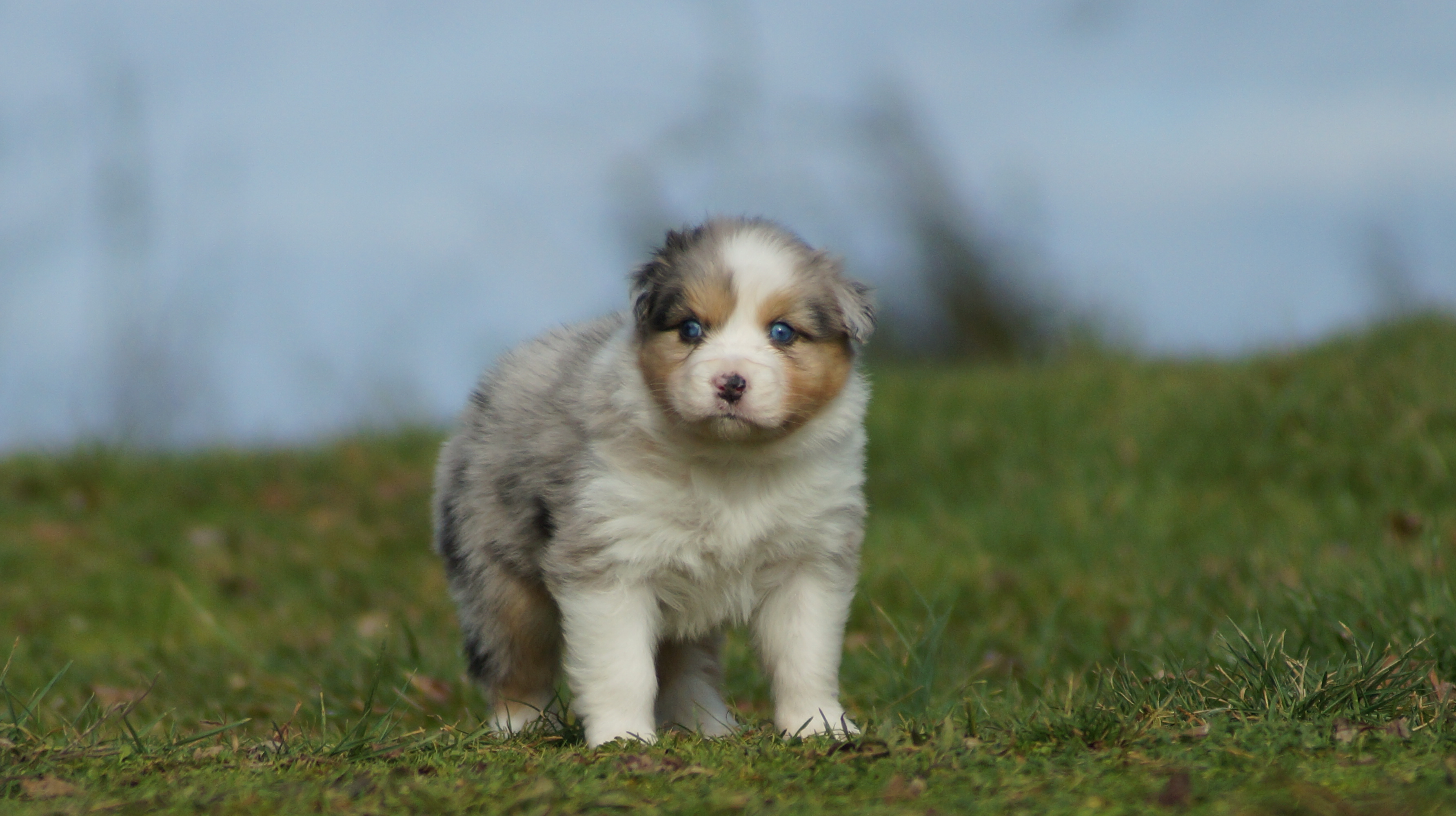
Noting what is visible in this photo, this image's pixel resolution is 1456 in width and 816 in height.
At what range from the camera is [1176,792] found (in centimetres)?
275

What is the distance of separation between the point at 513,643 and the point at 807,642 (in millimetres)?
924

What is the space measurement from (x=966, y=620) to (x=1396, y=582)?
175 cm

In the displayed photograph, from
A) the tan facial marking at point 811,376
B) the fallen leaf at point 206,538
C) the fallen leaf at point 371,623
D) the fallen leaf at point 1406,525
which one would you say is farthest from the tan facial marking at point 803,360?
the fallen leaf at point 206,538

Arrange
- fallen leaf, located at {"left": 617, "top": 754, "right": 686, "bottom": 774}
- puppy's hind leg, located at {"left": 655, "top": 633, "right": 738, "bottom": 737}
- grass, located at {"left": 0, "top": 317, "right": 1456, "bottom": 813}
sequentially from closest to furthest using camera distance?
grass, located at {"left": 0, "top": 317, "right": 1456, "bottom": 813} → fallen leaf, located at {"left": 617, "top": 754, "right": 686, "bottom": 774} → puppy's hind leg, located at {"left": 655, "top": 633, "right": 738, "bottom": 737}

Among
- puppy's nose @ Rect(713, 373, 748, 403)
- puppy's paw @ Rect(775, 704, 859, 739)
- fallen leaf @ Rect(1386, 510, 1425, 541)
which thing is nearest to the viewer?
puppy's nose @ Rect(713, 373, 748, 403)

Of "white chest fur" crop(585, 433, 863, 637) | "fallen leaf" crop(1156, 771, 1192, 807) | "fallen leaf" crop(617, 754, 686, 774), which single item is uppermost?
"white chest fur" crop(585, 433, 863, 637)

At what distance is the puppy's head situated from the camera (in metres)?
3.61

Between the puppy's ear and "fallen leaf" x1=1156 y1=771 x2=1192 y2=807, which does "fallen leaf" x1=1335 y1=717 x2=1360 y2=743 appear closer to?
"fallen leaf" x1=1156 y1=771 x2=1192 y2=807

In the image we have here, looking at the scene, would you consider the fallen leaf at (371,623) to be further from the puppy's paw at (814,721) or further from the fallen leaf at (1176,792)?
the fallen leaf at (1176,792)

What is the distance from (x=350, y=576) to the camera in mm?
7371

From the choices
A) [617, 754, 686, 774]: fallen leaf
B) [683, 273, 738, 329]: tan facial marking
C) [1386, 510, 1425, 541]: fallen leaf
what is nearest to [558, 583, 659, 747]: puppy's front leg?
[617, 754, 686, 774]: fallen leaf

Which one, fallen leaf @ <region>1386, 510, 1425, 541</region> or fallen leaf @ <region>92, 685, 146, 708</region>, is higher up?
fallen leaf @ <region>1386, 510, 1425, 541</region>

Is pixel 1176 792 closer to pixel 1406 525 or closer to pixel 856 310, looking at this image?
pixel 856 310

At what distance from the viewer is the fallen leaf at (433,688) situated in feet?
16.0
